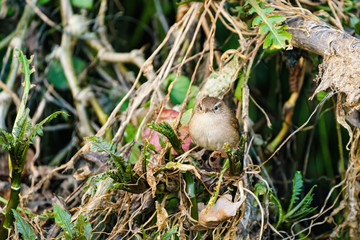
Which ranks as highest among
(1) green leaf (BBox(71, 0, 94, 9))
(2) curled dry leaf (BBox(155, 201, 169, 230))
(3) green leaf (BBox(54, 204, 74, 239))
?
(1) green leaf (BBox(71, 0, 94, 9))

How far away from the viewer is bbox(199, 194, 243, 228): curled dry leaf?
5.77 feet

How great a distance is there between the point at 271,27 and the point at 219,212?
815 mm

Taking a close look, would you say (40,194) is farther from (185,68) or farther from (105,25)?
(105,25)

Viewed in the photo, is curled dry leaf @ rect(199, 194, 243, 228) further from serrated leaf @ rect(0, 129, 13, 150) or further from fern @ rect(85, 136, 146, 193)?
serrated leaf @ rect(0, 129, 13, 150)

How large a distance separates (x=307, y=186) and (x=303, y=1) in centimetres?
100

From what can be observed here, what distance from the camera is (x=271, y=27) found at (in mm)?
1941

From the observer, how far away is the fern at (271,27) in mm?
1916

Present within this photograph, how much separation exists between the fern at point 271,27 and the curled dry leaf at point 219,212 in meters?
0.68

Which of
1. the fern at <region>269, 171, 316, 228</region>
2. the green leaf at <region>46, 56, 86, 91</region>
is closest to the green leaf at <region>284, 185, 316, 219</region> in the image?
the fern at <region>269, 171, 316, 228</region>

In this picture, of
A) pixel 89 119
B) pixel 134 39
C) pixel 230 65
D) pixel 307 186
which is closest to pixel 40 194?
pixel 89 119

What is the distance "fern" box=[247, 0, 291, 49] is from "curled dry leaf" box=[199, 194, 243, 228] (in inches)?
26.6

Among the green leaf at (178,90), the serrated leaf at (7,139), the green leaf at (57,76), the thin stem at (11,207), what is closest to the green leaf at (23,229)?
the thin stem at (11,207)

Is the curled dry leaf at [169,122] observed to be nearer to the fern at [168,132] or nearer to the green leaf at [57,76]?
the fern at [168,132]

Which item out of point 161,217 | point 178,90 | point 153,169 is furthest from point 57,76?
point 161,217
